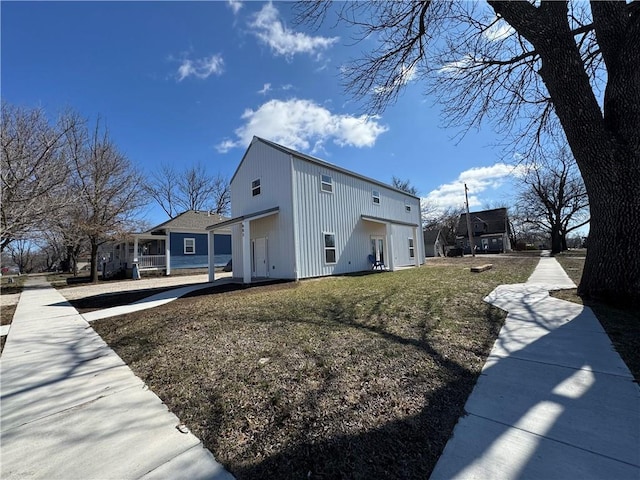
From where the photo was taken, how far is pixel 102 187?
1677 centimetres

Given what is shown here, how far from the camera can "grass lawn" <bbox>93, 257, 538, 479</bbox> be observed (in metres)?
1.93

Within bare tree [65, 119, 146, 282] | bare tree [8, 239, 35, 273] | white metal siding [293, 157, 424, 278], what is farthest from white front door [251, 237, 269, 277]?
bare tree [8, 239, 35, 273]

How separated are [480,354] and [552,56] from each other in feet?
20.7

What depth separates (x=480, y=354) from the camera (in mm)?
3525

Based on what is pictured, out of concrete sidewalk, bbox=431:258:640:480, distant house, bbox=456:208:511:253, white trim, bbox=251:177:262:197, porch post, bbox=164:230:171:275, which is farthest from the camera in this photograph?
distant house, bbox=456:208:511:253

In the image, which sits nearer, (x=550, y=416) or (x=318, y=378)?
(x=550, y=416)

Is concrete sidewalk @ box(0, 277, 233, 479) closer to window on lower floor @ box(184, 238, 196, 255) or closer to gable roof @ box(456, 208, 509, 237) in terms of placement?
window on lower floor @ box(184, 238, 196, 255)

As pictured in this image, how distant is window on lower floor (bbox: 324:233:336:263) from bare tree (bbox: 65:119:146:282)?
1323cm

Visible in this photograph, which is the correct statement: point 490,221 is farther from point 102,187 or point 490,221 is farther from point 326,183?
point 102,187

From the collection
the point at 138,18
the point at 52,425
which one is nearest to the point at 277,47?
the point at 138,18

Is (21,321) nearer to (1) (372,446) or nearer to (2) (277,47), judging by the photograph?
(1) (372,446)

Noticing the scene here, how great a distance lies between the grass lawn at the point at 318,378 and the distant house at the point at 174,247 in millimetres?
15215

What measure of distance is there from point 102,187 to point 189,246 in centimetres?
697

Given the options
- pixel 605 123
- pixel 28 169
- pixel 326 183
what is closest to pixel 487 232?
pixel 326 183
